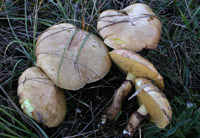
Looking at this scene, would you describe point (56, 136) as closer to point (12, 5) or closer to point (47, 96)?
point (47, 96)

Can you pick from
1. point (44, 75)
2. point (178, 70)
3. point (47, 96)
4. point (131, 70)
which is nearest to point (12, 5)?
point (44, 75)

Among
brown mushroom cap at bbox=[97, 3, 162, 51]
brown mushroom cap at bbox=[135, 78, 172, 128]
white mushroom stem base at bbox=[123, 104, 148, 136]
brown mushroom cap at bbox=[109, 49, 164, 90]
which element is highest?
brown mushroom cap at bbox=[97, 3, 162, 51]

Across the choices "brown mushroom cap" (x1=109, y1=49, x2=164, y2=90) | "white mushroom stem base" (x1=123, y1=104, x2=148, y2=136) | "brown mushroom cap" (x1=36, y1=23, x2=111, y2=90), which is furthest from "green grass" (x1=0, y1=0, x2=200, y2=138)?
"brown mushroom cap" (x1=109, y1=49, x2=164, y2=90)

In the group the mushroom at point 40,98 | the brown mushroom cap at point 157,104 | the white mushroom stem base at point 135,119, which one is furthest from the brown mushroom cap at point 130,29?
the mushroom at point 40,98

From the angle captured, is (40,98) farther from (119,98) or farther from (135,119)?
(135,119)

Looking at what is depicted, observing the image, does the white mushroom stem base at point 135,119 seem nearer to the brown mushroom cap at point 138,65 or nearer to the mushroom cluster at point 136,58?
the mushroom cluster at point 136,58

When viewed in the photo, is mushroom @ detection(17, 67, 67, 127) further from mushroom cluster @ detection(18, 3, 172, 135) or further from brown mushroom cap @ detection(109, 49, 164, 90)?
brown mushroom cap @ detection(109, 49, 164, 90)

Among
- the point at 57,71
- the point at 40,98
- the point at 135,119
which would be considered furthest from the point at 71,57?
the point at 135,119

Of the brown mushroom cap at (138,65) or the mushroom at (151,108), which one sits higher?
the brown mushroom cap at (138,65)
